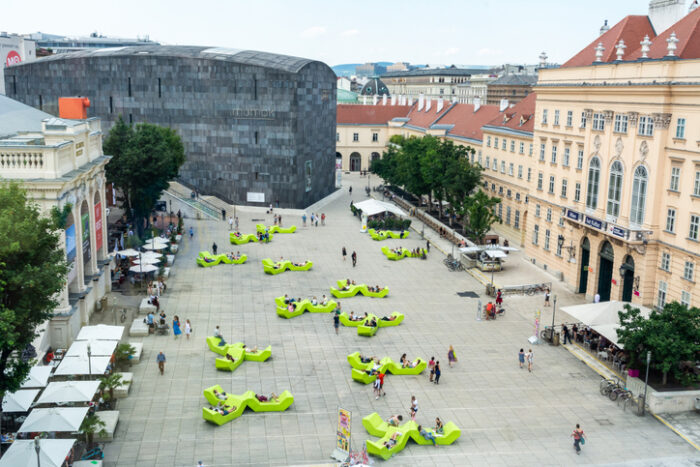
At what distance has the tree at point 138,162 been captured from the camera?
193 feet

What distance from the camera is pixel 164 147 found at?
60.9m

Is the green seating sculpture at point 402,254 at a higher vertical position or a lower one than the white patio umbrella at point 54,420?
lower

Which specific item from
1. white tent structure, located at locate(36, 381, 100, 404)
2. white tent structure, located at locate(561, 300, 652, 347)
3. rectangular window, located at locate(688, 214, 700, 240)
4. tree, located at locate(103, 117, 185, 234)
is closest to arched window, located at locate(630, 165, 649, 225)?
rectangular window, located at locate(688, 214, 700, 240)

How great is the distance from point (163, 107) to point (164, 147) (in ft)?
96.1

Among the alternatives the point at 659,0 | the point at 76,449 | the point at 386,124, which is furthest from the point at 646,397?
the point at 386,124


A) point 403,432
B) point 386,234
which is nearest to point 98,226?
point 403,432

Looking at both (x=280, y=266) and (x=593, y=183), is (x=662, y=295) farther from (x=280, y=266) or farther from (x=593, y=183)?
(x=280, y=266)

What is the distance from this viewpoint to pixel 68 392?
28062 mm

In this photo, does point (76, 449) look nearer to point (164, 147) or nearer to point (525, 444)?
point (525, 444)

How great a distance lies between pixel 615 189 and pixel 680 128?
23.0ft

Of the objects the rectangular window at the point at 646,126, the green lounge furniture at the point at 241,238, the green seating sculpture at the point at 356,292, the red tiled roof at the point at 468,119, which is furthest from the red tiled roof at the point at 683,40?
the red tiled roof at the point at 468,119

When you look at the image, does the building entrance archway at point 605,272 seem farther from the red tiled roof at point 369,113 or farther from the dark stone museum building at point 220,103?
the red tiled roof at point 369,113

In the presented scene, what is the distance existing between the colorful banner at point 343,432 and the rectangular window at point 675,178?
90.0 ft

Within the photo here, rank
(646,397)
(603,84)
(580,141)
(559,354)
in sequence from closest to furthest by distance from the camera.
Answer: (646,397), (559,354), (603,84), (580,141)
